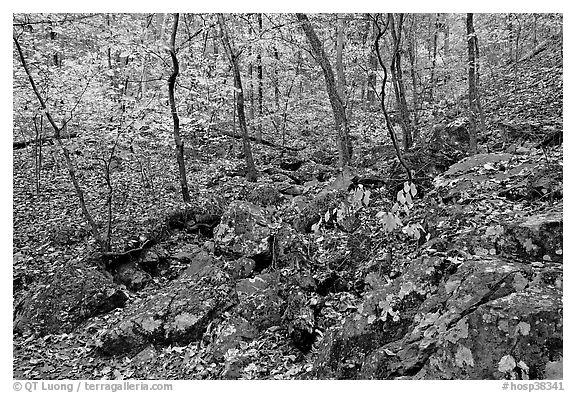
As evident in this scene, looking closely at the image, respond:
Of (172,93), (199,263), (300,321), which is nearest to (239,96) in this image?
(172,93)

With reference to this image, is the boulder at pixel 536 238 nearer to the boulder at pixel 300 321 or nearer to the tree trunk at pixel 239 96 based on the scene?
the boulder at pixel 300 321

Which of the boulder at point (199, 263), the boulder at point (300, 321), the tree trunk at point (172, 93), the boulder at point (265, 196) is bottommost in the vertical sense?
the boulder at point (300, 321)

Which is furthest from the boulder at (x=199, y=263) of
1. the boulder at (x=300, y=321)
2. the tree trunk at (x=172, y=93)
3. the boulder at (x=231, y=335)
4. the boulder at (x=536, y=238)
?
the boulder at (x=536, y=238)

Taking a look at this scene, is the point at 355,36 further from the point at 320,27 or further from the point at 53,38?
the point at 53,38

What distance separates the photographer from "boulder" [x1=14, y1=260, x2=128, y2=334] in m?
5.25

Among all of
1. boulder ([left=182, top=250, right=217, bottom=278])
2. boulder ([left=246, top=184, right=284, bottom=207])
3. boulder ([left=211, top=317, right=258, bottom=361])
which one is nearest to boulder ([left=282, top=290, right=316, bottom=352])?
boulder ([left=211, top=317, right=258, bottom=361])

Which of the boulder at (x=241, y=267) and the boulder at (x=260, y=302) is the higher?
the boulder at (x=241, y=267)

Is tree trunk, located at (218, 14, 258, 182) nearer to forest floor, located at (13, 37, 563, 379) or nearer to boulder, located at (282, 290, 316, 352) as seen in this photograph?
forest floor, located at (13, 37, 563, 379)

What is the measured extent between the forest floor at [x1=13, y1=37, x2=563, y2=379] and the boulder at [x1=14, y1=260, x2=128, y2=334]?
13cm

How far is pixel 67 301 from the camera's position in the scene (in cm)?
540

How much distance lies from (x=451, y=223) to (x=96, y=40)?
7536mm

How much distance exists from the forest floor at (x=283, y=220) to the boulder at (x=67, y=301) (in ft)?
0.43

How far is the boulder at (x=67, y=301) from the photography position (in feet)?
17.2

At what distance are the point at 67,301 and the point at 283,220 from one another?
3.44 m
